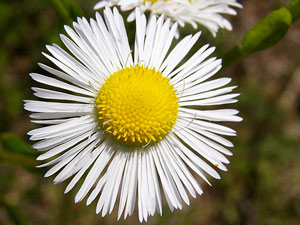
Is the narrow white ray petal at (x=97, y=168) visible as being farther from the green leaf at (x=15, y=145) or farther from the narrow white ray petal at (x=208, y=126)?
the green leaf at (x=15, y=145)

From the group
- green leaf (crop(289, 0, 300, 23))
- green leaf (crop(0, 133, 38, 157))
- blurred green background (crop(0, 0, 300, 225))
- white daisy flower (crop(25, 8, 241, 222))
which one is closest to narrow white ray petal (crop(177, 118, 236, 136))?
white daisy flower (crop(25, 8, 241, 222))

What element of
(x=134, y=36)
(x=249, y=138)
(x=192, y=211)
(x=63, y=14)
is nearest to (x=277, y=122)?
(x=249, y=138)

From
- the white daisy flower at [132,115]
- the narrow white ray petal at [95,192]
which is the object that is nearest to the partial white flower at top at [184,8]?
the white daisy flower at [132,115]

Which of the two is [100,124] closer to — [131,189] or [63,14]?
[131,189]

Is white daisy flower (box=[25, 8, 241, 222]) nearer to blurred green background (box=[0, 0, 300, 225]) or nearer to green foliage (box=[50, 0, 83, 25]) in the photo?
green foliage (box=[50, 0, 83, 25])

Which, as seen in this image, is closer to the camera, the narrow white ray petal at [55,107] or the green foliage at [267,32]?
the narrow white ray petal at [55,107]
